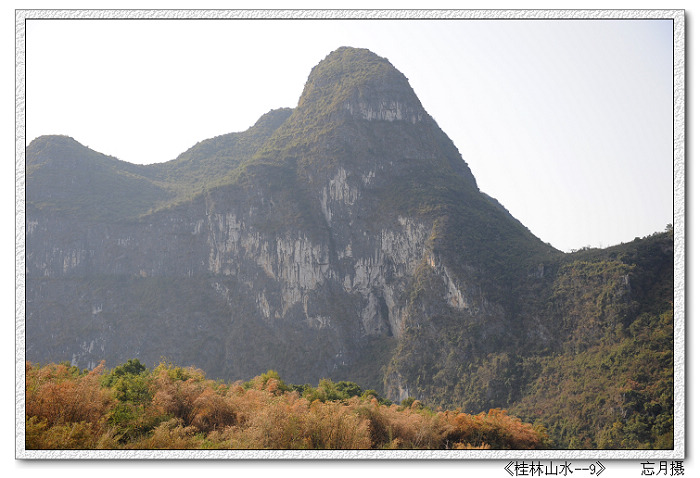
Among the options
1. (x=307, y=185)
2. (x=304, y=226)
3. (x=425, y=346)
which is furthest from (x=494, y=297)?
(x=307, y=185)

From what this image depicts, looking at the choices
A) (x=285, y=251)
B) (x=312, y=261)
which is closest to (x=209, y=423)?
(x=312, y=261)

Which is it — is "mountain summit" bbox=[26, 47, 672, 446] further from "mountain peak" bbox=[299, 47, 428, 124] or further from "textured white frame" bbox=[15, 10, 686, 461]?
"textured white frame" bbox=[15, 10, 686, 461]

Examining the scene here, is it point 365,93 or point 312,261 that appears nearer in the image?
point 312,261

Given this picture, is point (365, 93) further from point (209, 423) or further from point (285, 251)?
point (209, 423)

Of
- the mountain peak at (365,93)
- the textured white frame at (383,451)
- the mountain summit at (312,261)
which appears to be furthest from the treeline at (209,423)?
the mountain peak at (365,93)

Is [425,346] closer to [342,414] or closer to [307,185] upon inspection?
[307,185]
